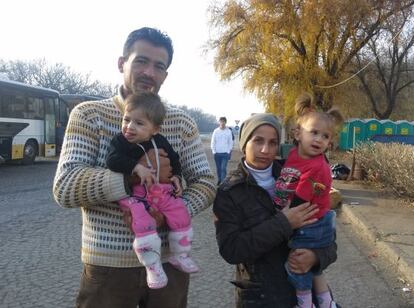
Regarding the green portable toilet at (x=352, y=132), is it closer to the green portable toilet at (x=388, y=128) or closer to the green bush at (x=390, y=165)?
the green portable toilet at (x=388, y=128)

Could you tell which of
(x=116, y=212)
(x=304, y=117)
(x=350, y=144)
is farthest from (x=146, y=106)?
(x=350, y=144)

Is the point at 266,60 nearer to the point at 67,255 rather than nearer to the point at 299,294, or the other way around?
the point at 67,255

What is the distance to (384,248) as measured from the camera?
5.91 m

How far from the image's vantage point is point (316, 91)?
2462 cm

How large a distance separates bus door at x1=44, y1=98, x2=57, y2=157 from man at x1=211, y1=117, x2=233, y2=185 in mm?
9838

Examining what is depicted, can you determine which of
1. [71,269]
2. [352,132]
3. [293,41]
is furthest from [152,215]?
[352,132]

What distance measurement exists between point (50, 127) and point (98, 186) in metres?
19.4

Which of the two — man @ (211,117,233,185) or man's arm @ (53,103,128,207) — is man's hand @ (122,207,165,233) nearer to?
man's arm @ (53,103,128,207)

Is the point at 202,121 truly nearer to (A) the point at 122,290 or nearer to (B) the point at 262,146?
(B) the point at 262,146

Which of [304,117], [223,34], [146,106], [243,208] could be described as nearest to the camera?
[146,106]

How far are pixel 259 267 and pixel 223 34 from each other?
25.2 meters

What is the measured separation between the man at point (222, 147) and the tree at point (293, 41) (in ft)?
38.2

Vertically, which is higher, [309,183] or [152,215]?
[309,183]

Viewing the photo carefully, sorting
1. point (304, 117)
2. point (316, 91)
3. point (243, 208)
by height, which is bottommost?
point (243, 208)
